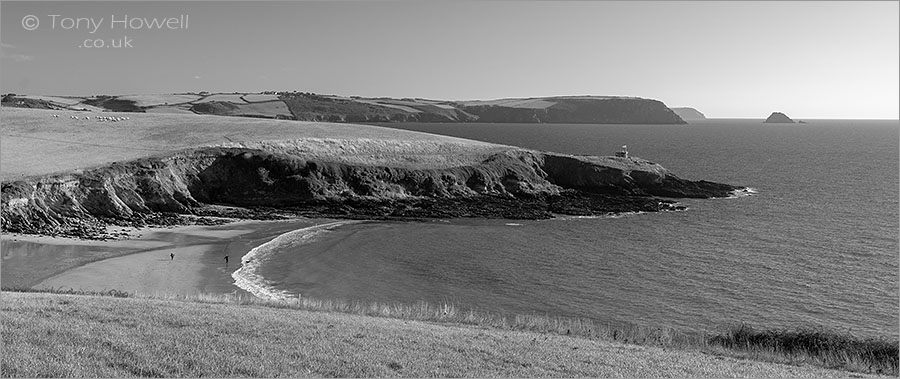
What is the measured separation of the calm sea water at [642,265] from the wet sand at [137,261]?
3.31m

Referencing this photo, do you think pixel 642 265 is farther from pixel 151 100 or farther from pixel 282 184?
pixel 151 100

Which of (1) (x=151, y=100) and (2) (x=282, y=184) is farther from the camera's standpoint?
(1) (x=151, y=100)

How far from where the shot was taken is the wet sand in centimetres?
3509

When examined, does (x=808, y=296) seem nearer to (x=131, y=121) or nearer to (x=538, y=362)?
(x=538, y=362)

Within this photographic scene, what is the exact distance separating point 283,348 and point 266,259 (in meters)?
28.4

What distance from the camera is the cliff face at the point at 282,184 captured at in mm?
50062

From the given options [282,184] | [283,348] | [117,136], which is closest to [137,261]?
[282,184]

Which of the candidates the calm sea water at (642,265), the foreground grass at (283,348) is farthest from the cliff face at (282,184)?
the foreground grass at (283,348)

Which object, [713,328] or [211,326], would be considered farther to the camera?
[713,328]

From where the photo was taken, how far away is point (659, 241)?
53.3m

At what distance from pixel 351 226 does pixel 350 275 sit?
54.3 feet

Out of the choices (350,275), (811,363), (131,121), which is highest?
(131,121)

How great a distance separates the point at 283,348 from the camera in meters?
16.3

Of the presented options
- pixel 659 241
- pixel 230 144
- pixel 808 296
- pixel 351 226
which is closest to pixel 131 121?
pixel 230 144
